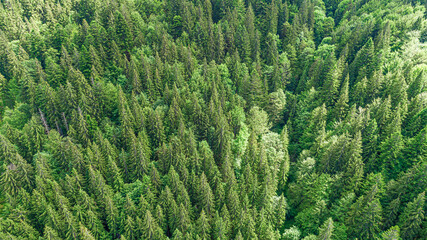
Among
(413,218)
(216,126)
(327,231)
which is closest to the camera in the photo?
(413,218)

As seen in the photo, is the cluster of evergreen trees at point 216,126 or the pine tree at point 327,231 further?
the cluster of evergreen trees at point 216,126

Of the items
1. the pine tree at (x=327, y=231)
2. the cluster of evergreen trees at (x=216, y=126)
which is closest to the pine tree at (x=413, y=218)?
the cluster of evergreen trees at (x=216, y=126)

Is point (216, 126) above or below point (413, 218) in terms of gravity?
below

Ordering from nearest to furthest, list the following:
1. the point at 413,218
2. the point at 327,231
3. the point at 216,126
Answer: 1. the point at 413,218
2. the point at 327,231
3. the point at 216,126

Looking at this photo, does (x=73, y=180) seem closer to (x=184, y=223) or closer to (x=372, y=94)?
(x=184, y=223)

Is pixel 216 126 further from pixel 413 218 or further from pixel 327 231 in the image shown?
pixel 413 218

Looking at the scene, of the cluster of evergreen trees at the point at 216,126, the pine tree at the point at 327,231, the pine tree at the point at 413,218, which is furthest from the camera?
the cluster of evergreen trees at the point at 216,126

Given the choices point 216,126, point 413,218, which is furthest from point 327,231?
point 216,126

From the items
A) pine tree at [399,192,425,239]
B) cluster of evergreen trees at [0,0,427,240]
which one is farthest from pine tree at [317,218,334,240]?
pine tree at [399,192,425,239]

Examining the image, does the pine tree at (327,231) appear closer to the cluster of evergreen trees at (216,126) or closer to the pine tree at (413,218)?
the cluster of evergreen trees at (216,126)
